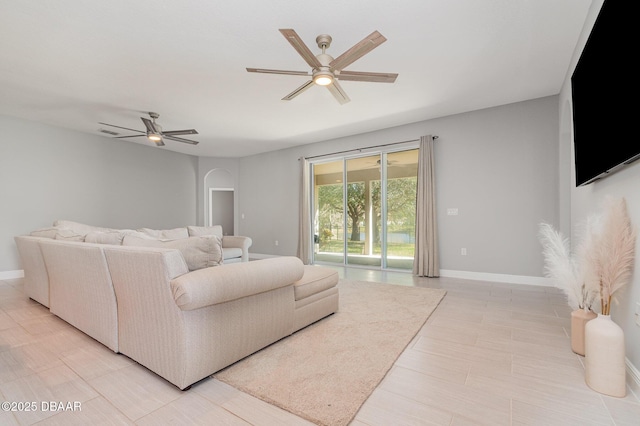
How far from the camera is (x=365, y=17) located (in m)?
2.49

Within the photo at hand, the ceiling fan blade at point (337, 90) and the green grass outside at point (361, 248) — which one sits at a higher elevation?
the ceiling fan blade at point (337, 90)

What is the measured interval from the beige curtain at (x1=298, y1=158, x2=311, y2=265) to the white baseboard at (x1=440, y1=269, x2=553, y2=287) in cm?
299

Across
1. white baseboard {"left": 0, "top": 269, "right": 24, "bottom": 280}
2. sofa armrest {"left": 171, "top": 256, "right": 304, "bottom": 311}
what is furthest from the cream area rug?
white baseboard {"left": 0, "top": 269, "right": 24, "bottom": 280}

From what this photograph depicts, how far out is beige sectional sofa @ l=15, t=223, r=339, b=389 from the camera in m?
1.64

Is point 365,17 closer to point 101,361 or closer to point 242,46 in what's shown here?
point 242,46

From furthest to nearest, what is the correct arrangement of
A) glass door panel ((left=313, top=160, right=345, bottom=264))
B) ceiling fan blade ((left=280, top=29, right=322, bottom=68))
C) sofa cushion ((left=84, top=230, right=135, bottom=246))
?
glass door panel ((left=313, top=160, right=345, bottom=264)), sofa cushion ((left=84, top=230, right=135, bottom=246)), ceiling fan blade ((left=280, top=29, right=322, bottom=68))

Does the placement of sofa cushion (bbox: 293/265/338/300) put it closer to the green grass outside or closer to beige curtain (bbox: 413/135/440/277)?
beige curtain (bbox: 413/135/440/277)

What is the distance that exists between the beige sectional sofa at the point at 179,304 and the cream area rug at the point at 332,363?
0.43 ft

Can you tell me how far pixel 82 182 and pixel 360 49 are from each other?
20.6 feet

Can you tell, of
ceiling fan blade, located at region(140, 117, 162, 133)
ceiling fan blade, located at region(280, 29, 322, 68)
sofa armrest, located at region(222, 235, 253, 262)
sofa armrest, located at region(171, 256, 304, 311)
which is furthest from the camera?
sofa armrest, located at region(222, 235, 253, 262)

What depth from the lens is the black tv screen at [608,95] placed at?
1.57m

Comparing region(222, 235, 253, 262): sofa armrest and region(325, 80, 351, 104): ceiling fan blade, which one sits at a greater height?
region(325, 80, 351, 104): ceiling fan blade

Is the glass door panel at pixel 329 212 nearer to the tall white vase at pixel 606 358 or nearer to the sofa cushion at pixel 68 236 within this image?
the sofa cushion at pixel 68 236

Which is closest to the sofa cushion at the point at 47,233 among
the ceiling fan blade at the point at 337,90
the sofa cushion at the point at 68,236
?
the sofa cushion at the point at 68,236
